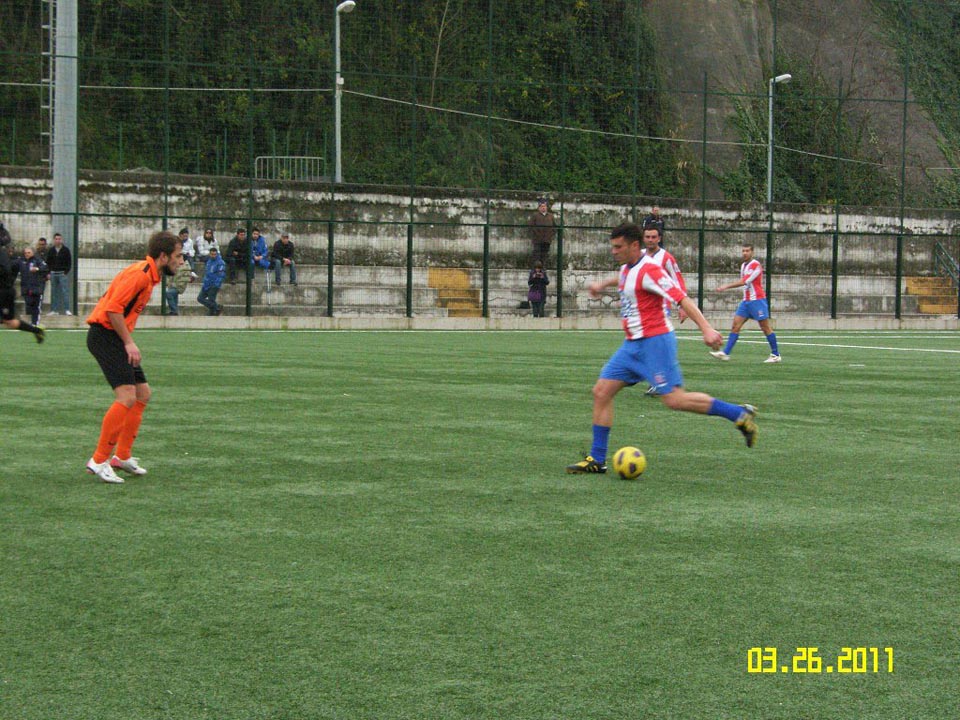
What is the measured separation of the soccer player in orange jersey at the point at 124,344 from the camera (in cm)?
784

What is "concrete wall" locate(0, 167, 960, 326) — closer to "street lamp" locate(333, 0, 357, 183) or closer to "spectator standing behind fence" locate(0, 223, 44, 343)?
"street lamp" locate(333, 0, 357, 183)

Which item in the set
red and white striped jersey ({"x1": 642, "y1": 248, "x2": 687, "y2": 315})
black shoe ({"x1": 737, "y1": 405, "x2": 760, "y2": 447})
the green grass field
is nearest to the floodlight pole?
red and white striped jersey ({"x1": 642, "y1": 248, "x2": 687, "y2": 315})

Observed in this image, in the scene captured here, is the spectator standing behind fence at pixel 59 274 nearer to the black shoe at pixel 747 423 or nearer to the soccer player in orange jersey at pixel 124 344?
the soccer player in orange jersey at pixel 124 344

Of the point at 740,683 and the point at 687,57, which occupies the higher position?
the point at 687,57

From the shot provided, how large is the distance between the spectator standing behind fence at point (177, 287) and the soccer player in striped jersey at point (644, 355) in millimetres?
21621

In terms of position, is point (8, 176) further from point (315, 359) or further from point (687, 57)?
point (687, 57)

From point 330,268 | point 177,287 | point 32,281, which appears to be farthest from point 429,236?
point 32,281

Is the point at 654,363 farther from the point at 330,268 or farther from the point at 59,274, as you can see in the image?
the point at 330,268

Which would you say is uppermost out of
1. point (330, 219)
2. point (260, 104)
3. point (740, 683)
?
point (260, 104)

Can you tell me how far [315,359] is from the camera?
19312mm

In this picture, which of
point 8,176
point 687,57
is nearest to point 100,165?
point 8,176

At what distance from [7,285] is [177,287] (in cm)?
727

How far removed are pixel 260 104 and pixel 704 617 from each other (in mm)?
31445

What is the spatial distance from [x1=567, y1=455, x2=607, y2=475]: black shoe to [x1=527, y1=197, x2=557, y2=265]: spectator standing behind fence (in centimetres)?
2400
